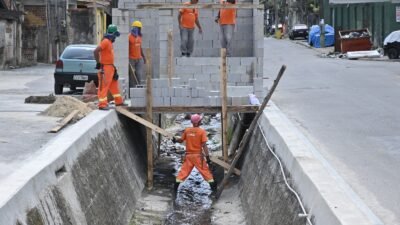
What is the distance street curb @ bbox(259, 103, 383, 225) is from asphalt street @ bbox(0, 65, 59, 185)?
134 inches

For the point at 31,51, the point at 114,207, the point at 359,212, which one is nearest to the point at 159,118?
the point at 114,207

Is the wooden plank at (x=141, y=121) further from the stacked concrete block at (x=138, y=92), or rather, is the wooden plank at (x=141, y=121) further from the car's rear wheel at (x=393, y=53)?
the car's rear wheel at (x=393, y=53)

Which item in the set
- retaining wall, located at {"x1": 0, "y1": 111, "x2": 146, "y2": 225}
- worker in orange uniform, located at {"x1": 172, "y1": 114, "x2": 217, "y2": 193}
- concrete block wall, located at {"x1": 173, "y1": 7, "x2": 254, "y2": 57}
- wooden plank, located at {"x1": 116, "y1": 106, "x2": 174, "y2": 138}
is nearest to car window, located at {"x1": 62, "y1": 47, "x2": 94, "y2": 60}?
concrete block wall, located at {"x1": 173, "y1": 7, "x2": 254, "y2": 57}

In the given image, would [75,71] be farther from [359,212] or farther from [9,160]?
[359,212]

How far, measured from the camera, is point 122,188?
12.5m

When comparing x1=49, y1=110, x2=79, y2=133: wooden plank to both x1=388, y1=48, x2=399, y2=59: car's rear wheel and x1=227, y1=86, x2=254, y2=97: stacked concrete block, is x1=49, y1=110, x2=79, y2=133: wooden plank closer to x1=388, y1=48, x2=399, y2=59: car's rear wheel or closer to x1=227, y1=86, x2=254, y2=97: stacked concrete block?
x1=227, y1=86, x2=254, y2=97: stacked concrete block

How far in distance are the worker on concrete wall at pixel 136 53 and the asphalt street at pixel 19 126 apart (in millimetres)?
2187

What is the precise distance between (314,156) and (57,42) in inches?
Answer: 1293

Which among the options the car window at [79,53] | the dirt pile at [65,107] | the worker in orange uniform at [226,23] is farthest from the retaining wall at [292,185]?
the car window at [79,53]

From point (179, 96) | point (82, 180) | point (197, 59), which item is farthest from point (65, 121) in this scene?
point (197, 59)

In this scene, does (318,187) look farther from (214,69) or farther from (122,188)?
(214,69)

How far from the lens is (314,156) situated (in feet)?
31.3

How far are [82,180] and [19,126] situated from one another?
12.8ft

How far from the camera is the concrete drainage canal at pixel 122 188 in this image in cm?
820
